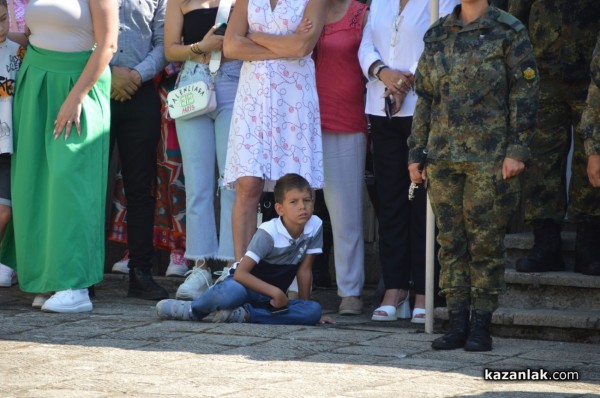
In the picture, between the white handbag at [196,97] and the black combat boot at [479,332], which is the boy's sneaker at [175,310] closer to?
the white handbag at [196,97]

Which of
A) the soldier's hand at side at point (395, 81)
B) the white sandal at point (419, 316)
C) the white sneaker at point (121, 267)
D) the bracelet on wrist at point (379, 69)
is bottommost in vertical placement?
the white sandal at point (419, 316)

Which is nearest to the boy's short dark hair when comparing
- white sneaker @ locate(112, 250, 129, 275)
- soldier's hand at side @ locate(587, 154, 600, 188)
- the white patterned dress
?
the white patterned dress

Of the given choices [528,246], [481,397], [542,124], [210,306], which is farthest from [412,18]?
[481,397]

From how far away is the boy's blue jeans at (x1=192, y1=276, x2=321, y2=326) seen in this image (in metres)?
7.23

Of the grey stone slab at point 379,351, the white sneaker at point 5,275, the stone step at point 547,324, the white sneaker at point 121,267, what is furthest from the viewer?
the white sneaker at point 121,267

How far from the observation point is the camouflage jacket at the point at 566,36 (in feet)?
23.9

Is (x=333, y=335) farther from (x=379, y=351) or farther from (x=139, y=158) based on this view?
(x=139, y=158)

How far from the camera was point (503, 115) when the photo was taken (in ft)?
20.9

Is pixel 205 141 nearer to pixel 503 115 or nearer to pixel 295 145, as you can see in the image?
pixel 295 145

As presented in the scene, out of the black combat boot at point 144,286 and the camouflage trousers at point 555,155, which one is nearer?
the camouflage trousers at point 555,155

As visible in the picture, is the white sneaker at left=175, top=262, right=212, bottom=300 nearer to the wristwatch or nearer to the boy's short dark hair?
the boy's short dark hair

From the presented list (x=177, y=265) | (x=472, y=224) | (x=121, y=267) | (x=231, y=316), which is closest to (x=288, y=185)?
(x=231, y=316)

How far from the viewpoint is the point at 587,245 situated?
23.8 feet

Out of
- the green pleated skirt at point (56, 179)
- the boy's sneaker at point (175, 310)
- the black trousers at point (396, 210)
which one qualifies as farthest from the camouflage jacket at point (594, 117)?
the green pleated skirt at point (56, 179)
